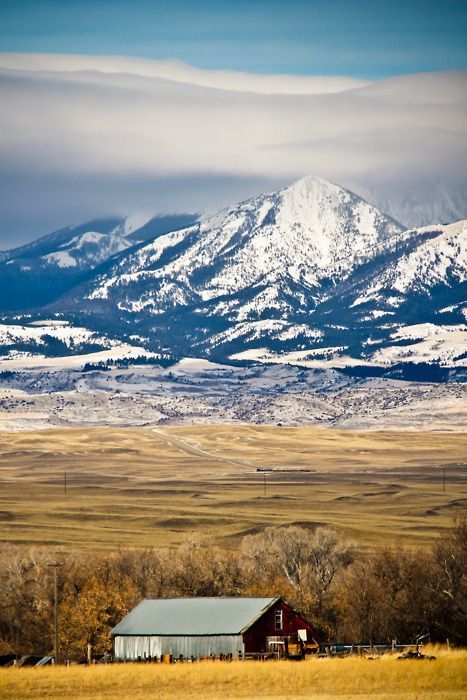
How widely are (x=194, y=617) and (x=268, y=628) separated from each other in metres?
4.71

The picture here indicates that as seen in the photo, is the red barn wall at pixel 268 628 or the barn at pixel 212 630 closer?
the barn at pixel 212 630

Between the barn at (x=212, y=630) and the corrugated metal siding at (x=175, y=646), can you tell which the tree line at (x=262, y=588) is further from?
the barn at (x=212, y=630)

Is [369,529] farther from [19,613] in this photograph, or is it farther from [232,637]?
[232,637]

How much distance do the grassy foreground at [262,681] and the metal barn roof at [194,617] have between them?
12.6 m

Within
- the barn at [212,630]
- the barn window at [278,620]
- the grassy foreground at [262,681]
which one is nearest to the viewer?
the grassy foreground at [262,681]

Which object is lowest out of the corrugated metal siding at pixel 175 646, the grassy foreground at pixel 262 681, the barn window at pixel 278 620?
the corrugated metal siding at pixel 175 646

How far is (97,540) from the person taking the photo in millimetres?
184875

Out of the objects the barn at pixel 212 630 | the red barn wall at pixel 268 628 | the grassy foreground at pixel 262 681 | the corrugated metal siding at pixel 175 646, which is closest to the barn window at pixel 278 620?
the barn at pixel 212 630

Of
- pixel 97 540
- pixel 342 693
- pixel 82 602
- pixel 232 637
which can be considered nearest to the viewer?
pixel 342 693

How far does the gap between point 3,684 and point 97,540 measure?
373 feet

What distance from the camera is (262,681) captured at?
233 feet

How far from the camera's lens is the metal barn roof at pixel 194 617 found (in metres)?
90.2

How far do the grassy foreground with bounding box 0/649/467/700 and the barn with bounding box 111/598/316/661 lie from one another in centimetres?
1177

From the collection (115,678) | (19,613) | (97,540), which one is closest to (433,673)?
(115,678)
